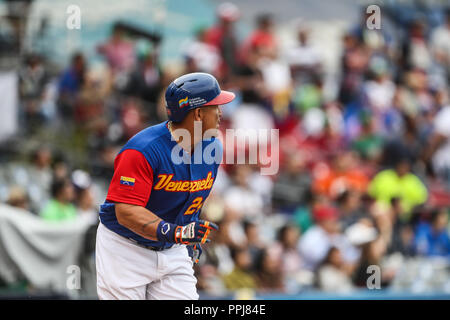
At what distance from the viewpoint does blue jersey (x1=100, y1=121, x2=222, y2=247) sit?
4086mm

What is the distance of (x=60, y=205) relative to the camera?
8.25 m

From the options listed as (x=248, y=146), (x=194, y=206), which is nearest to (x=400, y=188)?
(x=248, y=146)

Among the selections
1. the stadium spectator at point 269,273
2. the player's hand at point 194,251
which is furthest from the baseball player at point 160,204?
the stadium spectator at point 269,273

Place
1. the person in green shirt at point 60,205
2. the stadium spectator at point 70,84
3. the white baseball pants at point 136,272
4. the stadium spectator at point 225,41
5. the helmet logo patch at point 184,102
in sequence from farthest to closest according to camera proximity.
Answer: the stadium spectator at point 225,41
the stadium spectator at point 70,84
the person in green shirt at point 60,205
the white baseball pants at point 136,272
the helmet logo patch at point 184,102

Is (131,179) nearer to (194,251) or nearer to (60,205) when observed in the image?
(194,251)

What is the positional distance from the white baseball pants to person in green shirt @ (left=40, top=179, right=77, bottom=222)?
3.94m

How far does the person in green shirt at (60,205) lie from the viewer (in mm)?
8211

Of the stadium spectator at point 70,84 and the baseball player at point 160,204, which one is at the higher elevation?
the stadium spectator at point 70,84

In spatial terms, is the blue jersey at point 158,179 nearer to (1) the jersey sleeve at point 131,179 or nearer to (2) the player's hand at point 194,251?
(1) the jersey sleeve at point 131,179

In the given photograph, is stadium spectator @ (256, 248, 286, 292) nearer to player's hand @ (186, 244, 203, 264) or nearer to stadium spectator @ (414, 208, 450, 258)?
stadium spectator @ (414, 208, 450, 258)

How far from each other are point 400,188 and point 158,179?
6.61 metres

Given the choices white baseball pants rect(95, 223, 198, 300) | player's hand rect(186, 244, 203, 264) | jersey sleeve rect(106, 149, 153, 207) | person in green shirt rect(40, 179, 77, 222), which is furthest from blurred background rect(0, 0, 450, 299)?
jersey sleeve rect(106, 149, 153, 207)
